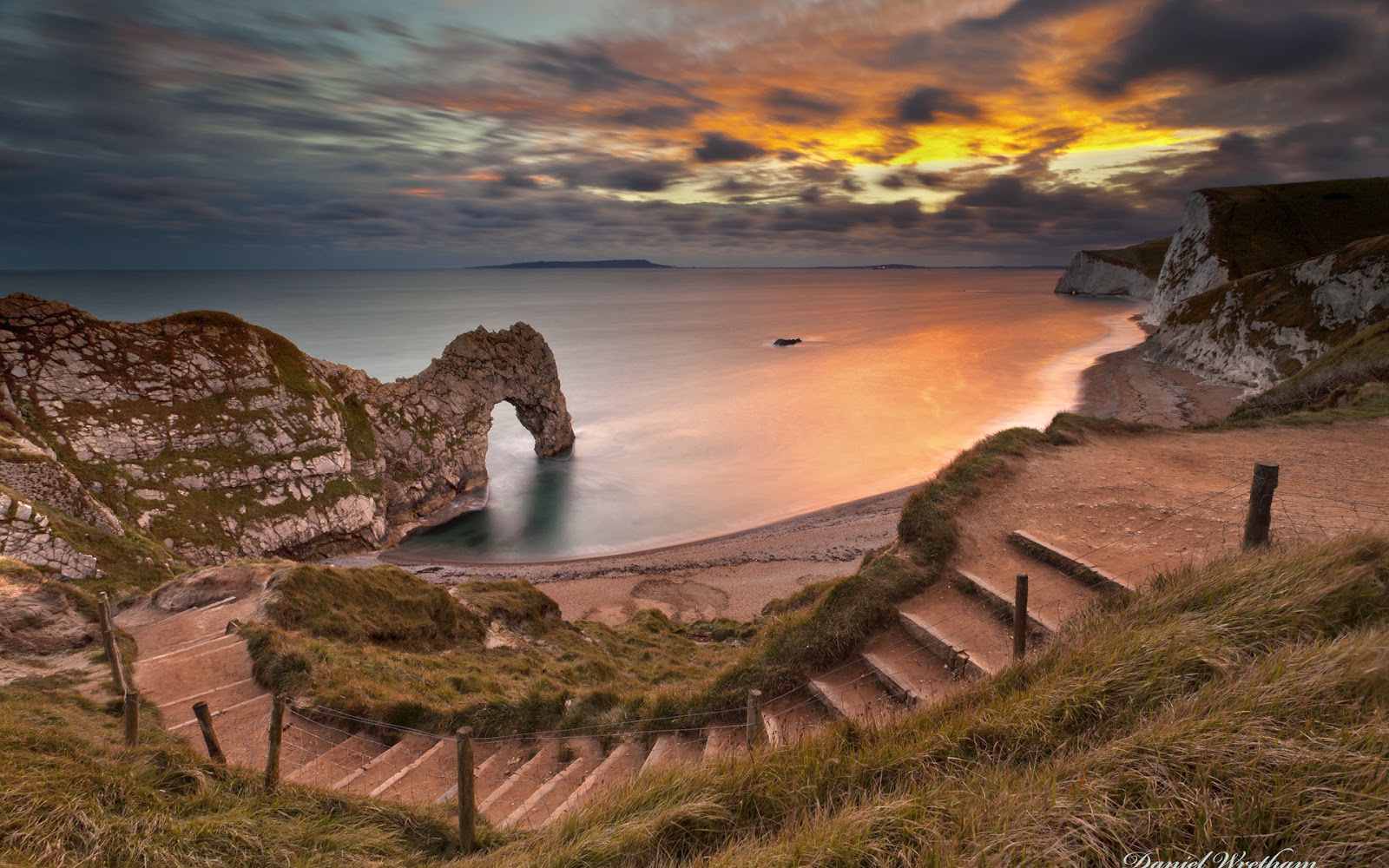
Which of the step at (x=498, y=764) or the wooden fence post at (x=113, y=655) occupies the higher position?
the wooden fence post at (x=113, y=655)

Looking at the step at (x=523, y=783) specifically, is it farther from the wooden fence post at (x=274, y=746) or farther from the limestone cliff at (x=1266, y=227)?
the limestone cliff at (x=1266, y=227)

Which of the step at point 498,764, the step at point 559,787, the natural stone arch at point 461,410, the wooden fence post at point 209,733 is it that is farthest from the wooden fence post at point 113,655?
the natural stone arch at point 461,410

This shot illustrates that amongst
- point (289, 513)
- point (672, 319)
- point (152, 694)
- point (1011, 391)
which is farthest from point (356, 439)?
point (672, 319)

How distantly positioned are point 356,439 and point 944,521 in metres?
34.9

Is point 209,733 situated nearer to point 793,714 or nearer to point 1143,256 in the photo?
point 793,714

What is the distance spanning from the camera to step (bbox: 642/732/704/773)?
787cm

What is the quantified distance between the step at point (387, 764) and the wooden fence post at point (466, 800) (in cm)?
279

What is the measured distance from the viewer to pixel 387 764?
28.4 feet

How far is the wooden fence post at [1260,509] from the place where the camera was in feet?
24.2

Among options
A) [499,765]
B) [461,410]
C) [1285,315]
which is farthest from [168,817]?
[1285,315]

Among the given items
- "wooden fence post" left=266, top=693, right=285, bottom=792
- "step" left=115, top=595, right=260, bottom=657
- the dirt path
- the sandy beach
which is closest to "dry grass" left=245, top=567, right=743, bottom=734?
"step" left=115, top=595, right=260, bottom=657

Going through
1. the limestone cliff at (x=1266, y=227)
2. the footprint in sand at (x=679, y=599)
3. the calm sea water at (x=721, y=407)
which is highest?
Answer: the limestone cliff at (x=1266, y=227)

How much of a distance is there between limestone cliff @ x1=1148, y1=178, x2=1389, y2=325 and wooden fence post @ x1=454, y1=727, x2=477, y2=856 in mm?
100566

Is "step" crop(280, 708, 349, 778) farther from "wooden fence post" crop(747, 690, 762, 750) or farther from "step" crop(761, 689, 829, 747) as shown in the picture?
"step" crop(761, 689, 829, 747)
